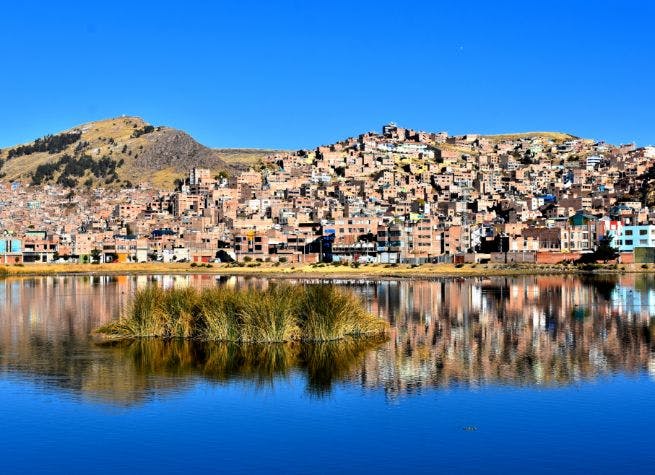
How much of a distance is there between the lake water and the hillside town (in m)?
82.2

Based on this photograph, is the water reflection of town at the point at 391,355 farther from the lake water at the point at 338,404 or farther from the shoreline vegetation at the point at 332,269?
the shoreline vegetation at the point at 332,269

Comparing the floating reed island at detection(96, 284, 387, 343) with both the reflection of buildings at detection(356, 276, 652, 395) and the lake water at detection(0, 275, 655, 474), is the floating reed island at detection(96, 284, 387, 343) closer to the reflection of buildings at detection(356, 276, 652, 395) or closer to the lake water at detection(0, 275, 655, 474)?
the lake water at detection(0, 275, 655, 474)

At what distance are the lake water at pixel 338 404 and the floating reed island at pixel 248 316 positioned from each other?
80cm

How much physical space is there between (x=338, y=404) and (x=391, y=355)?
7.65 m

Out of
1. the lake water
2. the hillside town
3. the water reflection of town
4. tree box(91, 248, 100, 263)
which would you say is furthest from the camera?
tree box(91, 248, 100, 263)

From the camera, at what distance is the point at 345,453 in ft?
57.1

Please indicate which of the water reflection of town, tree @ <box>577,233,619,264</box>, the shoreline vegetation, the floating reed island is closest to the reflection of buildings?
the water reflection of town

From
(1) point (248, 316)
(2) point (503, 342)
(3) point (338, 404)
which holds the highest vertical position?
(1) point (248, 316)

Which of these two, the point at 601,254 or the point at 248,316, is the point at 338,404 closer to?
the point at 248,316

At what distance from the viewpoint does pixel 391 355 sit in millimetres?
29219

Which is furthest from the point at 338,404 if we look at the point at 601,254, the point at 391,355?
the point at 601,254

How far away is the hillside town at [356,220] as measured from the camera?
392ft

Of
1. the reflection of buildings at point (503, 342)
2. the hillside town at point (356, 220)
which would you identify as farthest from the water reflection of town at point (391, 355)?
the hillside town at point (356, 220)

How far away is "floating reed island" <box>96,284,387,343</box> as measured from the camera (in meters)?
30.8
